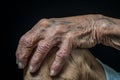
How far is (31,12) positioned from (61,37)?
48cm

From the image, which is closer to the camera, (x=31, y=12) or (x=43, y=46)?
(x=43, y=46)

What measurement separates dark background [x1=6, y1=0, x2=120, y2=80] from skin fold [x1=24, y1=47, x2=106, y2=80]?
1.44 feet

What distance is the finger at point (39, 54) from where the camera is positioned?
123cm

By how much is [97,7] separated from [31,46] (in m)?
0.63

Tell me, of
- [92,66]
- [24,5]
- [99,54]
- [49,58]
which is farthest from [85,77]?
[24,5]

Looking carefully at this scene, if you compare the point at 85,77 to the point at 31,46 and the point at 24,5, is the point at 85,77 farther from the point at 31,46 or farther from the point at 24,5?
the point at 24,5

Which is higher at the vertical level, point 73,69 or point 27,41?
point 27,41

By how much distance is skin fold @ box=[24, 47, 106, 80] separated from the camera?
123 cm

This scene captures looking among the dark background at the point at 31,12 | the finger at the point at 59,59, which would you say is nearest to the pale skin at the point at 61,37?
the finger at the point at 59,59

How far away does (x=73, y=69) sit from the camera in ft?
4.11

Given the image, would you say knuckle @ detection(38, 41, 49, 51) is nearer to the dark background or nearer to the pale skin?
the pale skin

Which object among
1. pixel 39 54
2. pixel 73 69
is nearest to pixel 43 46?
pixel 39 54

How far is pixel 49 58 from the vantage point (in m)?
1.27

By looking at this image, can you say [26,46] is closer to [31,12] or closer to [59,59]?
[59,59]
